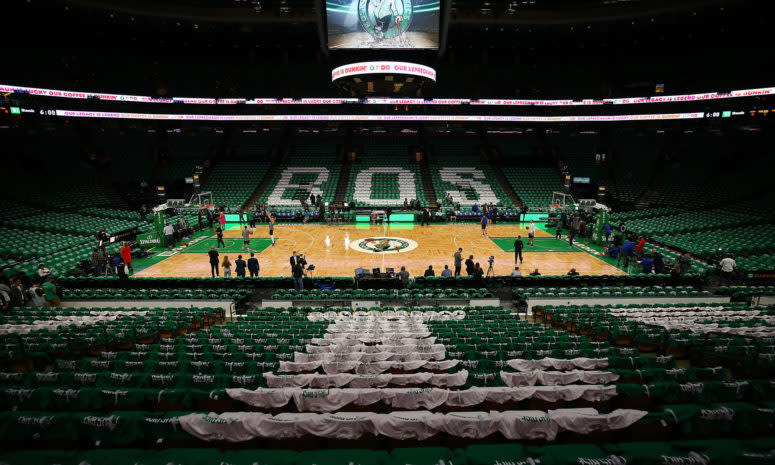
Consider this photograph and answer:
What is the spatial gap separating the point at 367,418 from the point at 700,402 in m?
4.94

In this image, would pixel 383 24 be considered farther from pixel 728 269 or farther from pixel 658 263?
pixel 728 269

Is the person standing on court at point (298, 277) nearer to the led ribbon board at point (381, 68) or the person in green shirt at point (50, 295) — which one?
the person in green shirt at point (50, 295)

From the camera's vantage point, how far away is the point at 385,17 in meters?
16.0

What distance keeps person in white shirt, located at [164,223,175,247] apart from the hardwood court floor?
68.5 inches

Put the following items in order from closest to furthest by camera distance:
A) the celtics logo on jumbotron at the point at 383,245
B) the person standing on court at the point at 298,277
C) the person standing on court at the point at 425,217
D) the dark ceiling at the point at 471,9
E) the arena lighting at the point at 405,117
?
1. the person standing on court at the point at 298,277
2. the celtics logo on jumbotron at the point at 383,245
3. the dark ceiling at the point at 471,9
4. the person standing on court at the point at 425,217
5. the arena lighting at the point at 405,117

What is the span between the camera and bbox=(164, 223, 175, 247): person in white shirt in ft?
71.2

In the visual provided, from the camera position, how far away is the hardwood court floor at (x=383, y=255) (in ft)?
59.3

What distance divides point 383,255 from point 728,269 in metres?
14.6

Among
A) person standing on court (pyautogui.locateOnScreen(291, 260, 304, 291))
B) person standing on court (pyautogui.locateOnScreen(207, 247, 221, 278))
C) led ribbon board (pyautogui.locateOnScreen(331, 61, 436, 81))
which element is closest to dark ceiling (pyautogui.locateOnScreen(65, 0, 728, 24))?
led ribbon board (pyautogui.locateOnScreen(331, 61, 436, 81))

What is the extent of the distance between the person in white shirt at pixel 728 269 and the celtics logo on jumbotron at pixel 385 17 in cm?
1594

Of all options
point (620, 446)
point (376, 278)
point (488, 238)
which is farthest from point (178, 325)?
point (488, 238)

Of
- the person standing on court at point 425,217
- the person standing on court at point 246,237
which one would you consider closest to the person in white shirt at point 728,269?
the person standing on court at point 425,217

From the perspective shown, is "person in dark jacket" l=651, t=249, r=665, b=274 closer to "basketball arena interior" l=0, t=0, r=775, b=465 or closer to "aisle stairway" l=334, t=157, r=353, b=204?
"basketball arena interior" l=0, t=0, r=775, b=465

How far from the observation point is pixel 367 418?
4.77 m
